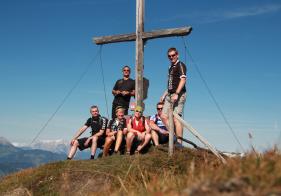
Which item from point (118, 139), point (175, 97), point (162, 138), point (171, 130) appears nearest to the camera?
point (171, 130)

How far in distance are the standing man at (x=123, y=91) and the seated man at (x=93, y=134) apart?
2.89 feet

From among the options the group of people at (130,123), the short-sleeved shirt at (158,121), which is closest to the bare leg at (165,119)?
the group of people at (130,123)

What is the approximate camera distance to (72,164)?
1276cm

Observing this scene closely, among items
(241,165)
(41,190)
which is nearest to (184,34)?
(41,190)

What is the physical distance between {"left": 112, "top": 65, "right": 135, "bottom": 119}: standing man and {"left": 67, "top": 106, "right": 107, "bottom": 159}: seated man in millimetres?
881

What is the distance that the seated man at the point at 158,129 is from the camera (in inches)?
526

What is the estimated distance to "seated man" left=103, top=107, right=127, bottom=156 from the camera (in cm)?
1357

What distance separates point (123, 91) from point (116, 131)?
1554 millimetres

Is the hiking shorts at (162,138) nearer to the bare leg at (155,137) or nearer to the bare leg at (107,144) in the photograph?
the bare leg at (155,137)

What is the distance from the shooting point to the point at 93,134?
46.7 ft

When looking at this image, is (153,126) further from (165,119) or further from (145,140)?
(165,119)

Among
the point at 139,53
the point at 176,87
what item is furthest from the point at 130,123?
the point at 139,53

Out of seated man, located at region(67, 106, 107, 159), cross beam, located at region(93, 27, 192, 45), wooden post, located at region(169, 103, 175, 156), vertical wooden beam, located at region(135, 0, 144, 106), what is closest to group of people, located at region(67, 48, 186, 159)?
seated man, located at region(67, 106, 107, 159)

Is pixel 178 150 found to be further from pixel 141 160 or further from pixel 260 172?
pixel 260 172
